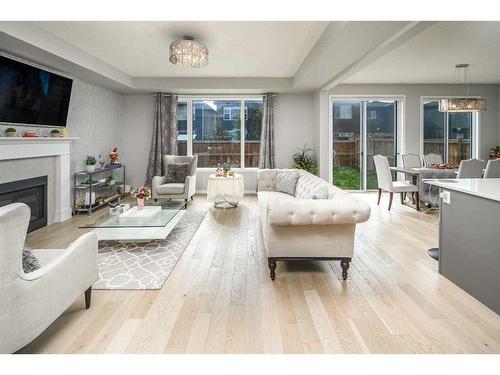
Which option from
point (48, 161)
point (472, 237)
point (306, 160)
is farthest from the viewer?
point (306, 160)

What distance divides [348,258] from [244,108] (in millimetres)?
5913

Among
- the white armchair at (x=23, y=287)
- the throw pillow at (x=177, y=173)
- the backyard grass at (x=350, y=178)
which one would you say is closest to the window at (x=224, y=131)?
the throw pillow at (x=177, y=173)

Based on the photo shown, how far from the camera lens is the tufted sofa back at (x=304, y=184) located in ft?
11.5

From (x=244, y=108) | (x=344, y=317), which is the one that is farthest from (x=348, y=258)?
(x=244, y=108)

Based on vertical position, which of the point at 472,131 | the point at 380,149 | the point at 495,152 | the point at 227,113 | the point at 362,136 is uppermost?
the point at 227,113

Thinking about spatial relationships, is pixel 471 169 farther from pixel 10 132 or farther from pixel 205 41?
pixel 10 132

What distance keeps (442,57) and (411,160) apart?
7.46 ft

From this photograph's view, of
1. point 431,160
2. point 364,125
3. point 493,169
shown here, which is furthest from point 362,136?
point 493,169

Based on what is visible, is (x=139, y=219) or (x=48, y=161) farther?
(x=48, y=161)

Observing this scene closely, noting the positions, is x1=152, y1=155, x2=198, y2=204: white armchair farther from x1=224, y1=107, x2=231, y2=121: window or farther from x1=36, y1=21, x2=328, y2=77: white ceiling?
x1=224, y1=107, x2=231, y2=121: window

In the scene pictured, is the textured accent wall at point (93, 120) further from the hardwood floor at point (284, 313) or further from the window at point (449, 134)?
the window at point (449, 134)

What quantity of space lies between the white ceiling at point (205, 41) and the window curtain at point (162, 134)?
4.70 feet

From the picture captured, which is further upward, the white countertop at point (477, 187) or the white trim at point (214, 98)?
the white trim at point (214, 98)

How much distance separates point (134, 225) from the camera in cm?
383
